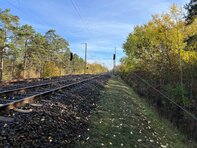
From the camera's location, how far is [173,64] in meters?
26.2

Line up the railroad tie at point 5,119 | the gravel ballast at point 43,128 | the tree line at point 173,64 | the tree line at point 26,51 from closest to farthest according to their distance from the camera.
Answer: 1. the gravel ballast at point 43,128
2. the railroad tie at point 5,119
3. the tree line at point 173,64
4. the tree line at point 26,51

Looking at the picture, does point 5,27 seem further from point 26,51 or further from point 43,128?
point 43,128

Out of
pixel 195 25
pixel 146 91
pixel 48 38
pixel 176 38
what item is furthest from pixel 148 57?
pixel 48 38

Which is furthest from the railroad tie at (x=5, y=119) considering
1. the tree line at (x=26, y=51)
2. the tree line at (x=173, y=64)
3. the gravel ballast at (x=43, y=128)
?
the tree line at (x=26, y=51)

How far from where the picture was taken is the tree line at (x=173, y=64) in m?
17.6

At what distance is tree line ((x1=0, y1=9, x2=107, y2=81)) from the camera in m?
41.6

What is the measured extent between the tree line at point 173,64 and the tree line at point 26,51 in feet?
58.0

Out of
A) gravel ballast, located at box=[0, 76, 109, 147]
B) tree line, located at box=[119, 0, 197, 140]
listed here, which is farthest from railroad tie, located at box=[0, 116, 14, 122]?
tree line, located at box=[119, 0, 197, 140]

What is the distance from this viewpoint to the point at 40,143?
431 centimetres

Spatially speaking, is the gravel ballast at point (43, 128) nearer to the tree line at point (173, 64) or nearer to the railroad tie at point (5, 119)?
the railroad tie at point (5, 119)

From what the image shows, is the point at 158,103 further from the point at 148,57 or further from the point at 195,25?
the point at 148,57

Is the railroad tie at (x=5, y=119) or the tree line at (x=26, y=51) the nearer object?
the railroad tie at (x=5, y=119)

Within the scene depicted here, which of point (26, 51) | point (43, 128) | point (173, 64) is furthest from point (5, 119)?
point (26, 51)

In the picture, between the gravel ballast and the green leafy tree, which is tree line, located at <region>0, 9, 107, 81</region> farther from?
the gravel ballast
